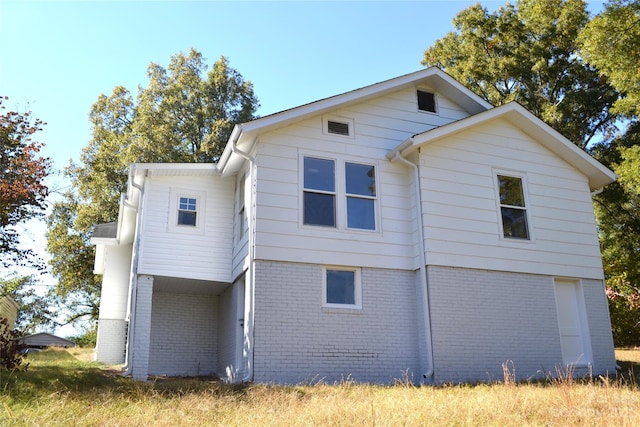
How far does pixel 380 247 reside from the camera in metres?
12.5

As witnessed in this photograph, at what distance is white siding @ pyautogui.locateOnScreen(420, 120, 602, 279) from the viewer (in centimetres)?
1273

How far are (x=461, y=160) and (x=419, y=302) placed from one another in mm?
3535

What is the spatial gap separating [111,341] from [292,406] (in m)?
13.2

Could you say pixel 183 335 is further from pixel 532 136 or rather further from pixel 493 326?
pixel 532 136

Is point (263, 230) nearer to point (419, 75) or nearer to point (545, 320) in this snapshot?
point (419, 75)

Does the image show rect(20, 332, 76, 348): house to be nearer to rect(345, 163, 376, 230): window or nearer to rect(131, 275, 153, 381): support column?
rect(131, 275, 153, 381): support column

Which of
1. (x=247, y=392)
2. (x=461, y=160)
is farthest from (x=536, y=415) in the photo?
(x=461, y=160)

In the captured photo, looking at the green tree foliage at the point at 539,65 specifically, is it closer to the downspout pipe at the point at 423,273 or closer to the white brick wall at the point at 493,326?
the white brick wall at the point at 493,326

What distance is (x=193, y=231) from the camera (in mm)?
14078

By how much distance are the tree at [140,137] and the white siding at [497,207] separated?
16698 mm

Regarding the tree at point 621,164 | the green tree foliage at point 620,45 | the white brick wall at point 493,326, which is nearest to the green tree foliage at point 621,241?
the tree at point 621,164

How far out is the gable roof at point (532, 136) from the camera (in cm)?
1285

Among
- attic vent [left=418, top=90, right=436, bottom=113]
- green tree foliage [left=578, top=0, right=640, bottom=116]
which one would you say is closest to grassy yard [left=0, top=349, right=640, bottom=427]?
attic vent [left=418, top=90, right=436, bottom=113]

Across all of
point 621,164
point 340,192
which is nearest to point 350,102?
point 340,192
